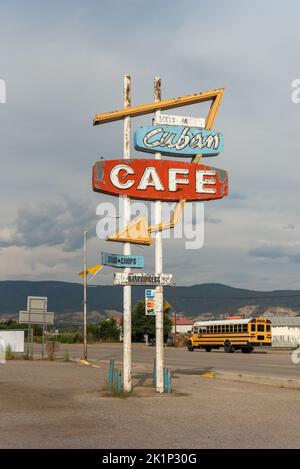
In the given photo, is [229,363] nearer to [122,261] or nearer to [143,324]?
[122,261]

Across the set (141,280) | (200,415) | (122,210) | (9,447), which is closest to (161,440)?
(9,447)

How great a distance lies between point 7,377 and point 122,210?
953 centimetres

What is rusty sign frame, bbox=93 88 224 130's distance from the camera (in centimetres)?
1791

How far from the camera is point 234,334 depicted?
51719 mm

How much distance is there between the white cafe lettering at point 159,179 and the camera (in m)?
17.6

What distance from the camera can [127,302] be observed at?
17.4 m

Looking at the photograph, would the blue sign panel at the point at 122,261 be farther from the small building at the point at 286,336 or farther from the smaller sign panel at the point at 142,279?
the small building at the point at 286,336

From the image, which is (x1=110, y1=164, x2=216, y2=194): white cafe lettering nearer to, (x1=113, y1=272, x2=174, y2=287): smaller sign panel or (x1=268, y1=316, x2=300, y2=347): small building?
(x1=113, y1=272, x2=174, y2=287): smaller sign panel

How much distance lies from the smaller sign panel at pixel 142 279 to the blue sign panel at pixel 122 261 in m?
0.25

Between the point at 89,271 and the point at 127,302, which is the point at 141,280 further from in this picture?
the point at 89,271

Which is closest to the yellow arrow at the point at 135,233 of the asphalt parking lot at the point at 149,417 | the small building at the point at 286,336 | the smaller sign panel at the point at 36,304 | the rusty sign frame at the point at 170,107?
the rusty sign frame at the point at 170,107

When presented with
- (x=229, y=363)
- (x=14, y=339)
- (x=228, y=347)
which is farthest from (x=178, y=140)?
(x=228, y=347)

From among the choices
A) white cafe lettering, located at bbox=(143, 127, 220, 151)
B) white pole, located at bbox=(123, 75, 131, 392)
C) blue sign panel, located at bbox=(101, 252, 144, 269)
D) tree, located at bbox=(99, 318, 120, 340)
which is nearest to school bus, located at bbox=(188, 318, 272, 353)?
white cafe lettering, located at bbox=(143, 127, 220, 151)

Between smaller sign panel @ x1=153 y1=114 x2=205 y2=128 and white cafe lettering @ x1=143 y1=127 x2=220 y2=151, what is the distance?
0.75 ft
